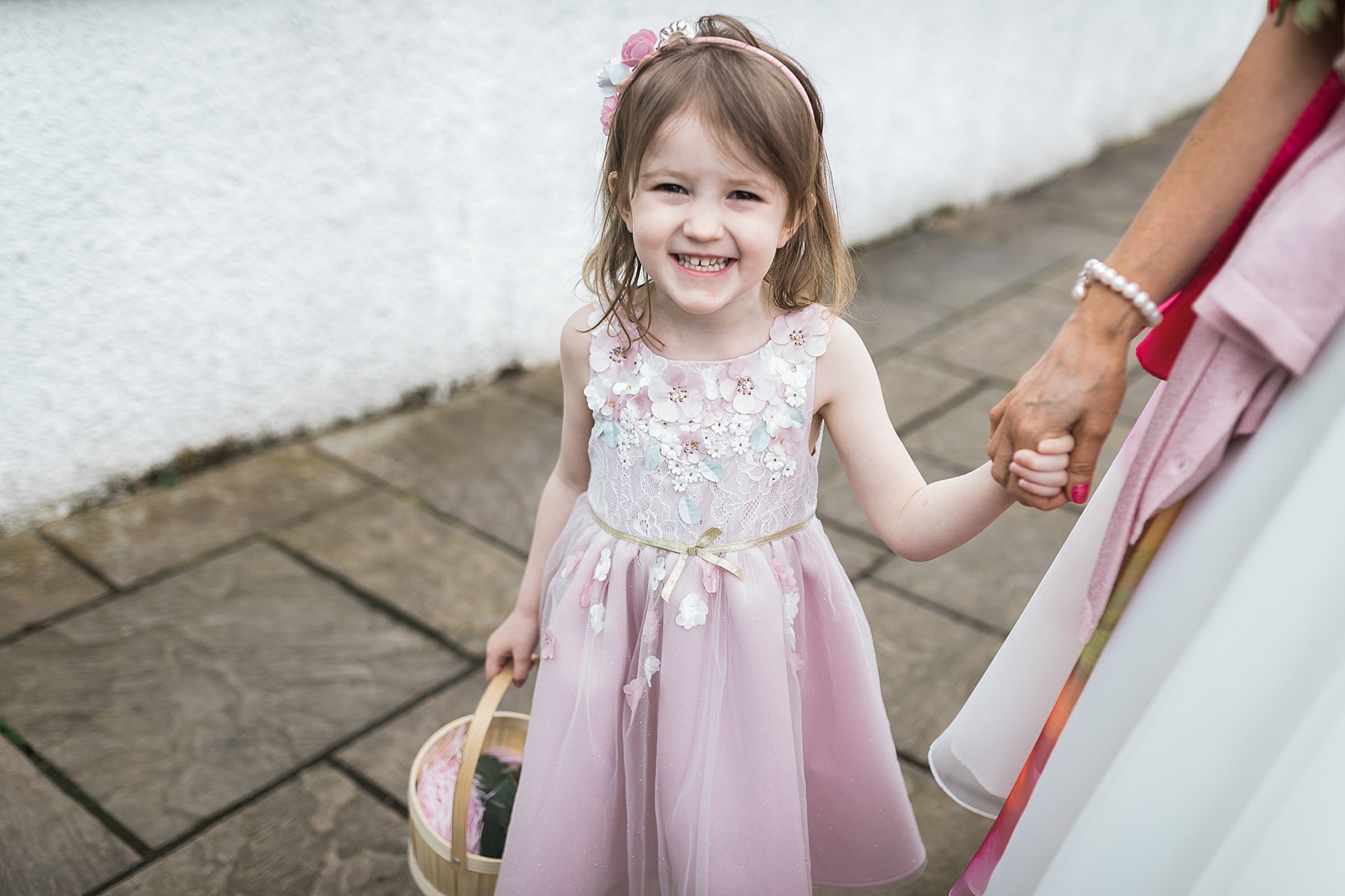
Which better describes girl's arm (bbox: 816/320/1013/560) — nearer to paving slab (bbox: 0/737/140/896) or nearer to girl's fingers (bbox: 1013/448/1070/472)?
girl's fingers (bbox: 1013/448/1070/472)

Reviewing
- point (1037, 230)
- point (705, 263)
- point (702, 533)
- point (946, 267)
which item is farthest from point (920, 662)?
point (1037, 230)

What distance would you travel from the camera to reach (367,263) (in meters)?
3.47

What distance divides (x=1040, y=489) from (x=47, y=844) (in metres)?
1.87

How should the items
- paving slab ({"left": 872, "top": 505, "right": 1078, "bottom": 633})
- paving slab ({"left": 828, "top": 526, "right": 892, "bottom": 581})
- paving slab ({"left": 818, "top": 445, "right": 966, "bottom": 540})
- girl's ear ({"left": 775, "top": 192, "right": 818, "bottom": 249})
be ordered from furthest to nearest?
paving slab ({"left": 818, "top": 445, "right": 966, "bottom": 540})
paving slab ({"left": 828, "top": 526, "right": 892, "bottom": 581})
paving slab ({"left": 872, "top": 505, "right": 1078, "bottom": 633})
girl's ear ({"left": 775, "top": 192, "right": 818, "bottom": 249})

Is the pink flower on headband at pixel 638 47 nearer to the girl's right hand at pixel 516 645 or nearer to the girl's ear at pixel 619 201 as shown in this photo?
the girl's ear at pixel 619 201

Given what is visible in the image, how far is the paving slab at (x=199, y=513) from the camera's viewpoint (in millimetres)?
2891

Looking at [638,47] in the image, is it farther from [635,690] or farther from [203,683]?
[203,683]

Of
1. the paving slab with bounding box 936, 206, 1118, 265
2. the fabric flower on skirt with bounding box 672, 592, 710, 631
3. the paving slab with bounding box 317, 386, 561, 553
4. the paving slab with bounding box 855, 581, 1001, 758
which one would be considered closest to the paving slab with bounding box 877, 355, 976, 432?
the paving slab with bounding box 855, 581, 1001, 758

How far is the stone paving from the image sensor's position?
209 cm

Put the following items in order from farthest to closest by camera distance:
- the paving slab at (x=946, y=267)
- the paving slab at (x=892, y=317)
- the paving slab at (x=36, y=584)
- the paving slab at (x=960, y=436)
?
the paving slab at (x=946, y=267) → the paving slab at (x=892, y=317) → the paving slab at (x=960, y=436) → the paving slab at (x=36, y=584)

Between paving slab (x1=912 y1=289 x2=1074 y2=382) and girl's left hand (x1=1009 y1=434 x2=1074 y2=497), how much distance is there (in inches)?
114

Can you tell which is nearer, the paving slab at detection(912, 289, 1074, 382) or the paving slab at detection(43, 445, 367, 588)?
the paving slab at detection(43, 445, 367, 588)

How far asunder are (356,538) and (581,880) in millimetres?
1635

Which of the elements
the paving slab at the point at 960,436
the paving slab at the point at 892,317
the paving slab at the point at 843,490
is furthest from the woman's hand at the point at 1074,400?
the paving slab at the point at 892,317
